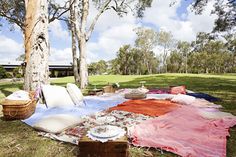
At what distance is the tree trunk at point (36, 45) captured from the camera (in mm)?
6676

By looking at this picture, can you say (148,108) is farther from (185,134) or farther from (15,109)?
(15,109)

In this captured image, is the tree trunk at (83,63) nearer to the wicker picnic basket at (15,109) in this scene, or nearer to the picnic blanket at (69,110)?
the picnic blanket at (69,110)

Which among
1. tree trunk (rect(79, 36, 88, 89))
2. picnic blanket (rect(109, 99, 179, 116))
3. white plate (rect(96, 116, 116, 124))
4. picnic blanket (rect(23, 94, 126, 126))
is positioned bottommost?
picnic blanket (rect(23, 94, 126, 126))

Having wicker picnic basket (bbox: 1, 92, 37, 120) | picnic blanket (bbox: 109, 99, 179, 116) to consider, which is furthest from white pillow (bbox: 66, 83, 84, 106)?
wicker picnic basket (bbox: 1, 92, 37, 120)

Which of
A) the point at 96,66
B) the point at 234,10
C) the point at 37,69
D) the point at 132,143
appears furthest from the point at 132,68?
the point at 132,143

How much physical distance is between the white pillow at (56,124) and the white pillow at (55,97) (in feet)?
5.97

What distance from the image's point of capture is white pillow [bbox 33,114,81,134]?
13.0 feet

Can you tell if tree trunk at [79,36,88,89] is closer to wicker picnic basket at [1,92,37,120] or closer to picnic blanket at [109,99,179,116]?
picnic blanket at [109,99,179,116]

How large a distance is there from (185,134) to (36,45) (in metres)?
4.73

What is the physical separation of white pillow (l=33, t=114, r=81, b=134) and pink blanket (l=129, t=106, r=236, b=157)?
1070mm

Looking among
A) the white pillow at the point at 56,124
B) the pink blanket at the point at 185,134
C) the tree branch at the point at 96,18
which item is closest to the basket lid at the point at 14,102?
the white pillow at the point at 56,124

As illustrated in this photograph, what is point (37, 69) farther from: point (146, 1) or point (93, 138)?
point (146, 1)

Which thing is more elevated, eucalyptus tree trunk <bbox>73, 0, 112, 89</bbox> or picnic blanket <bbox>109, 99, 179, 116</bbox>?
eucalyptus tree trunk <bbox>73, 0, 112, 89</bbox>

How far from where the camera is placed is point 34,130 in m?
4.27
